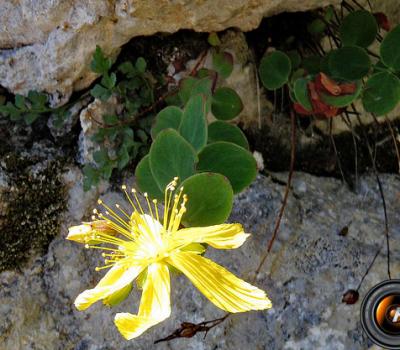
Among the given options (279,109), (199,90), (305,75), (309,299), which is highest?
(199,90)

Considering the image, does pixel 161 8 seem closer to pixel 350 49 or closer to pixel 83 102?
pixel 83 102

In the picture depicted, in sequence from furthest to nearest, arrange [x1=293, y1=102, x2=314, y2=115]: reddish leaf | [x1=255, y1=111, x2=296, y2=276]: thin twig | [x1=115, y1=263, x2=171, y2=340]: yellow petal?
[x1=293, y1=102, x2=314, y2=115]: reddish leaf → [x1=255, y1=111, x2=296, y2=276]: thin twig → [x1=115, y1=263, x2=171, y2=340]: yellow petal

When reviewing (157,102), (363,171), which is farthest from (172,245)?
(363,171)

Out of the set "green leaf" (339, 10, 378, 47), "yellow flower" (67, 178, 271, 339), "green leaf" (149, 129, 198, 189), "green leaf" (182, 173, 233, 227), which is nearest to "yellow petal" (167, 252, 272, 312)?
"yellow flower" (67, 178, 271, 339)

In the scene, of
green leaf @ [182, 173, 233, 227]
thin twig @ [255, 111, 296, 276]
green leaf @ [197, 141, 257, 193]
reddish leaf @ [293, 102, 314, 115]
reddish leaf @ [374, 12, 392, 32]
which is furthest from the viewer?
reddish leaf @ [374, 12, 392, 32]

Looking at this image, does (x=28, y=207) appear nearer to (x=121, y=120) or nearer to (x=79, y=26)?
(x=121, y=120)

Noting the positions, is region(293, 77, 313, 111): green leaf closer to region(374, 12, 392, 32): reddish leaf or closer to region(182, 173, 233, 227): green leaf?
region(374, 12, 392, 32): reddish leaf
